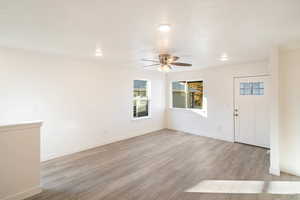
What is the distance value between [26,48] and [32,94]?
0.98m

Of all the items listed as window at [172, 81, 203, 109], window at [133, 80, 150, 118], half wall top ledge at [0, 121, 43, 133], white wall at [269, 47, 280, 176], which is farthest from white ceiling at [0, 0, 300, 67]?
window at [172, 81, 203, 109]

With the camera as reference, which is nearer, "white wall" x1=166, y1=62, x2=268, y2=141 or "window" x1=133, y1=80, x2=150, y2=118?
"white wall" x1=166, y1=62, x2=268, y2=141

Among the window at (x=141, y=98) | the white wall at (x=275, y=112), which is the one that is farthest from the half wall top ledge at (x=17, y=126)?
the white wall at (x=275, y=112)

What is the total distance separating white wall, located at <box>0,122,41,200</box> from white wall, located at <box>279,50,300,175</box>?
4.48m

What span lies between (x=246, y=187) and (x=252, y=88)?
322cm

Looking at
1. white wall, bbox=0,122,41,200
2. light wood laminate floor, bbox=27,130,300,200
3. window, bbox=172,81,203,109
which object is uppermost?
window, bbox=172,81,203,109

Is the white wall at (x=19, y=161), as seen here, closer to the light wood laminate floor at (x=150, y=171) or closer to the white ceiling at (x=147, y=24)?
the light wood laminate floor at (x=150, y=171)

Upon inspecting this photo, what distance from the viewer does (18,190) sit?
2459 mm

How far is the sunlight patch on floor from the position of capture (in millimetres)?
2666

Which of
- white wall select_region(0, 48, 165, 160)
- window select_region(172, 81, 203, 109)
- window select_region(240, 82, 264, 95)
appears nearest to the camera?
white wall select_region(0, 48, 165, 160)

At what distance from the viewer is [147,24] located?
229 cm

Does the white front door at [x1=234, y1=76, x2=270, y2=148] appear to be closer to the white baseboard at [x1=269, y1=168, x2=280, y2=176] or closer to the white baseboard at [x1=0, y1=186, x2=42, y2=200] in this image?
the white baseboard at [x1=269, y1=168, x2=280, y2=176]

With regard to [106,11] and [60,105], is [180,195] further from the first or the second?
[60,105]

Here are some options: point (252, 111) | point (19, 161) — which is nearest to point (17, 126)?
point (19, 161)
